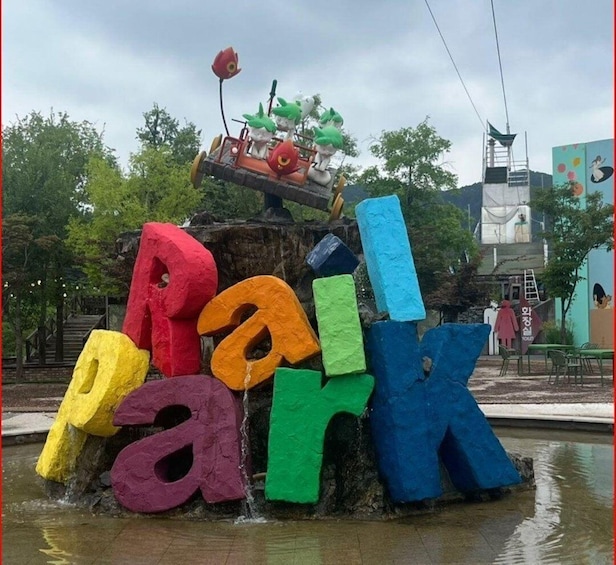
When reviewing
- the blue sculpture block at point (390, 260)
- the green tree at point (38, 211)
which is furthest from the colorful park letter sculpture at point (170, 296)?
Answer: the green tree at point (38, 211)

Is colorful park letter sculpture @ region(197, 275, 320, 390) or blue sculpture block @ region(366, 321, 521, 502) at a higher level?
colorful park letter sculpture @ region(197, 275, 320, 390)

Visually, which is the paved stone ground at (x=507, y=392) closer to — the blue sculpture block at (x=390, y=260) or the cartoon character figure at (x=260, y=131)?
the cartoon character figure at (x=260, y=131)

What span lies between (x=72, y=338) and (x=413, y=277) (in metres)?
30.9

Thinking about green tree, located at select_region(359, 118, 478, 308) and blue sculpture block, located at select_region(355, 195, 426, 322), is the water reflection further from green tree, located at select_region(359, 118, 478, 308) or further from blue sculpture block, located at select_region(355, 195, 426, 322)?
green tree, located at select_region(359, 118, 478, 308)

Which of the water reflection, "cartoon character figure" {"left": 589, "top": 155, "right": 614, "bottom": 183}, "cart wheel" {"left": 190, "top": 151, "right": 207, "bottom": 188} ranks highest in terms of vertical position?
"cartoon character figure" {"left": 589, "top": 155, "right": 614, "bottom": 183}

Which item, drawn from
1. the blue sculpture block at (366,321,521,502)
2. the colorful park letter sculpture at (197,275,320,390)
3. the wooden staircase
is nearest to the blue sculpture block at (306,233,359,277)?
the colorful park letter sculpture at (197,275,320,390)

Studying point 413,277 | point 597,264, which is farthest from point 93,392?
point 597,264

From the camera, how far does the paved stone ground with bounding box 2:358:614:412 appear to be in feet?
56.1

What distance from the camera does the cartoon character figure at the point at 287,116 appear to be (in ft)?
37.7

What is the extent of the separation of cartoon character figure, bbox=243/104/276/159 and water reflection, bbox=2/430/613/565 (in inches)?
243

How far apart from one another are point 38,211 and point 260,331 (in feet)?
78.0

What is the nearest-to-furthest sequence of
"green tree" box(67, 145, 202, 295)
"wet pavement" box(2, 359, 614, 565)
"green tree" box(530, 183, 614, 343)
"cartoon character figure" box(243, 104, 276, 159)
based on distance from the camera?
"wet pavement" box(2, 359, 614, 565), "cartoon character figure" box(243, 104, 276, 159), "green tree" box(67, 145, 202, 295), "green tree" box(530, 183, 614, 343)

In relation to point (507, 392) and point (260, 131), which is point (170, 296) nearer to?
point (260, 131)

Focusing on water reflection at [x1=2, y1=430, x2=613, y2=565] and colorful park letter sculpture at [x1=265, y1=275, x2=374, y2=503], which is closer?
water reflection at [x1=2, y1=430, x2=613, y2=565]
